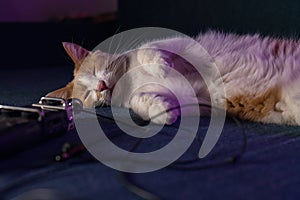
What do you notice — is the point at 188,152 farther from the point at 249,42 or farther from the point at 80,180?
the point at 249,42

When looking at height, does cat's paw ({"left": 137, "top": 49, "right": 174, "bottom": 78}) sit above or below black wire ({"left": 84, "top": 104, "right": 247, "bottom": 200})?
above

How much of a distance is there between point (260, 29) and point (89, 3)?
1.76 meters

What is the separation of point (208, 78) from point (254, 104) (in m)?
A: 0.18

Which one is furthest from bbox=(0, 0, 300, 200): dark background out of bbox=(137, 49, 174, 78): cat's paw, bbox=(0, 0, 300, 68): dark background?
bbox=(0, 0, 300, 68): dark background

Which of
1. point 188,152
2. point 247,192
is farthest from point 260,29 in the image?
point 247,192

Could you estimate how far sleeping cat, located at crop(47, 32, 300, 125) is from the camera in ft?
3.69

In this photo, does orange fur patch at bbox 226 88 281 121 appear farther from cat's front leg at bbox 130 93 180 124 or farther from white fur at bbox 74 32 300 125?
cat's front leg at bbox 130 93 180 124

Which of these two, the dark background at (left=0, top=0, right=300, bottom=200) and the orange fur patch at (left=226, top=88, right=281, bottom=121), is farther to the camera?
the orange fur patch at (left=226, top=88, right=281, bottom=121)

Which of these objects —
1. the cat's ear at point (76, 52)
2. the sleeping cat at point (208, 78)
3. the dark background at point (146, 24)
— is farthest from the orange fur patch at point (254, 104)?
the dark background at point (146, 24)

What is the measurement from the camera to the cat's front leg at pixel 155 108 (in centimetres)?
107

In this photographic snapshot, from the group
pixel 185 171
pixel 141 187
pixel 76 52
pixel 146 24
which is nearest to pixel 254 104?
pixel 185 171

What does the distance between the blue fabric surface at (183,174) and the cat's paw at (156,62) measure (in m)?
0.28

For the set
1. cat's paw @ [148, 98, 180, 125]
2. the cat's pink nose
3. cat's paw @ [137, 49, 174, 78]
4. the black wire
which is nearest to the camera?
the black wire

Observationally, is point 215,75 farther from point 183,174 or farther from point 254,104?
point 183,174
